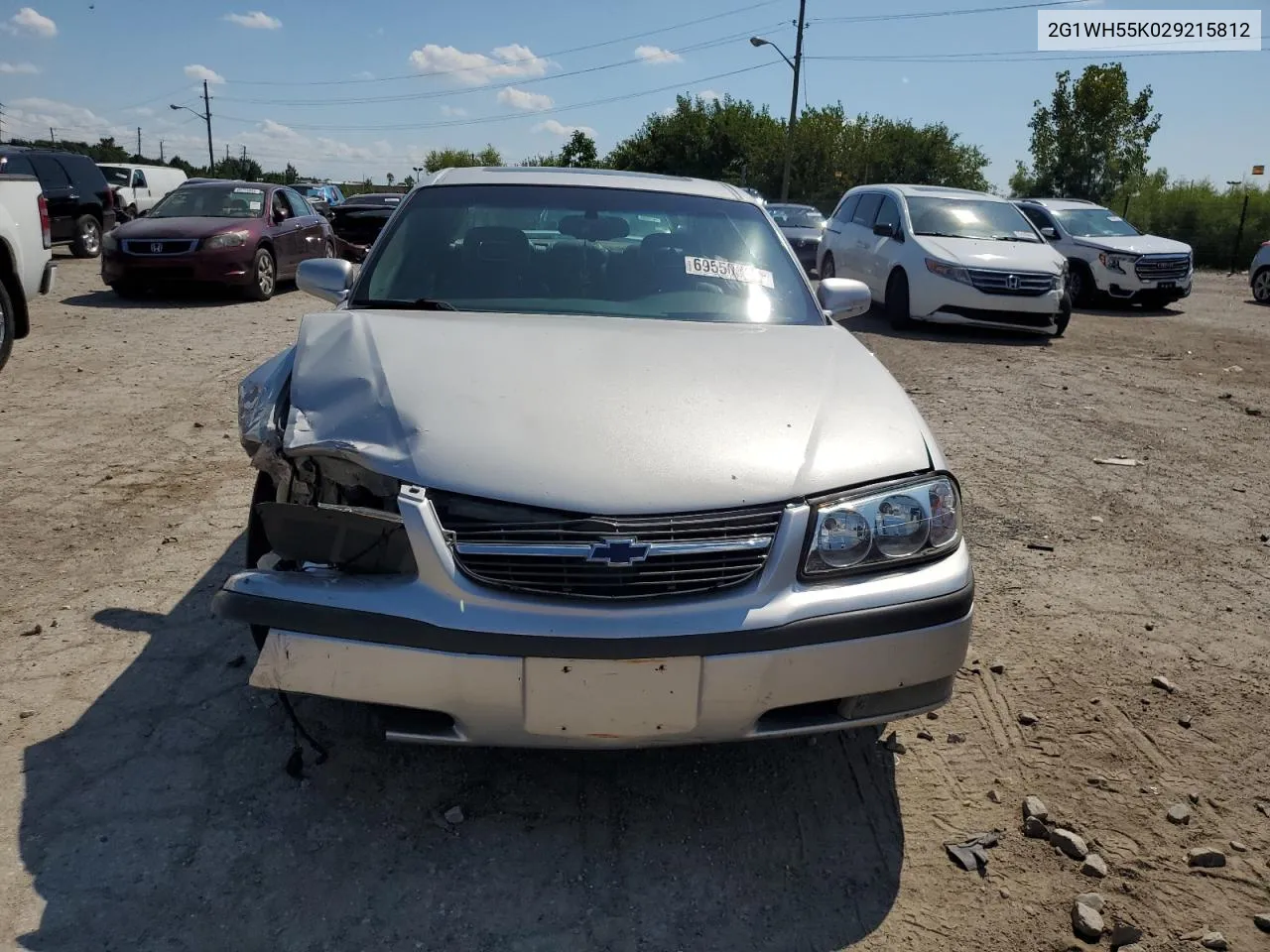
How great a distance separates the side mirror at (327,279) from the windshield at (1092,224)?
14273 millimetres

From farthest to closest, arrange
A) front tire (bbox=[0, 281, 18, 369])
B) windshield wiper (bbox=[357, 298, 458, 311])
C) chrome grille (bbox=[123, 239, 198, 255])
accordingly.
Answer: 1. chrome grille (bbox=[123, 239, 198, 255])
2. front tire (bbox=[0, 281, 18, 369])
3. windshield wiper (bbox=[357, 298, 458, 311])

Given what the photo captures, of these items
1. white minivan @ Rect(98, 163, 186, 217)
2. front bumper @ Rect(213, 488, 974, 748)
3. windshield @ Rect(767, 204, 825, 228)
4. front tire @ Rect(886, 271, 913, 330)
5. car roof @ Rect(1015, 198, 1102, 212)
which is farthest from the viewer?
white minivan @ Rect(98, 163, 186, 217)

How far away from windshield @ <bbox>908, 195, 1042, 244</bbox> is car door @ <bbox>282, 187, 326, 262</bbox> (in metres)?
8.40

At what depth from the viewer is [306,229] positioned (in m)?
14.7

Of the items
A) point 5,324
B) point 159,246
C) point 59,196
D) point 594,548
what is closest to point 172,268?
point 159,246

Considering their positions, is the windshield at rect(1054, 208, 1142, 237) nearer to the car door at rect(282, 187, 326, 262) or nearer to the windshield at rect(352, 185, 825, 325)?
the car door at rect(282, 187, 326, 262)

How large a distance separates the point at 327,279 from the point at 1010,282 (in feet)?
30.1

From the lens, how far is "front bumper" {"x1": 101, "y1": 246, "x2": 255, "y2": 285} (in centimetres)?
1233

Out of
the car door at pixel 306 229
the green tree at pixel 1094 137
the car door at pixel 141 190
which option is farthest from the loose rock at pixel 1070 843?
the green tree at pixel 1094 137

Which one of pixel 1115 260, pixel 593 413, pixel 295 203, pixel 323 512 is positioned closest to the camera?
pixel 323 512

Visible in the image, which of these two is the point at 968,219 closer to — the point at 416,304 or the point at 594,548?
the point at 416,304

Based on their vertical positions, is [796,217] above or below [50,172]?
below

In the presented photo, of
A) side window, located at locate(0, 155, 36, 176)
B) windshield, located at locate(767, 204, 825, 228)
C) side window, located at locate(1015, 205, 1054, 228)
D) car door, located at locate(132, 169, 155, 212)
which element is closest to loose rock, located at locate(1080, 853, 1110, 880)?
side window, located at locate(1015, 205, 1054, 228)

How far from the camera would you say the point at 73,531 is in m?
4.49
